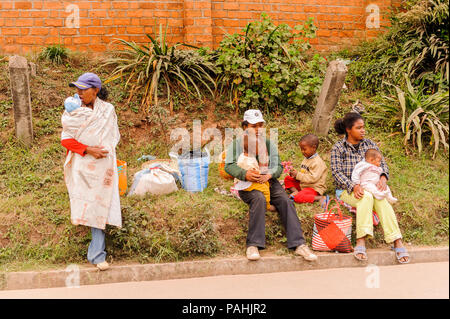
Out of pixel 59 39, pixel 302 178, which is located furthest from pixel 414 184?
pixel 59 39

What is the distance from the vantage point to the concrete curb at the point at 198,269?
444cm

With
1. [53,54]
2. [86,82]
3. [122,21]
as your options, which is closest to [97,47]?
[122,21]

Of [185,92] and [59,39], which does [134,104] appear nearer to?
[185,92]

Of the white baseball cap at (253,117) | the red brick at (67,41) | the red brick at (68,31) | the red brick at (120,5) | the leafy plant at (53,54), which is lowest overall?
the white baseball cap at (253,117)

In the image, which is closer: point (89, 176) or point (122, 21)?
point (89, 176)

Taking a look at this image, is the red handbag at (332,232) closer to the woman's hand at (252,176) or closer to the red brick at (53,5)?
the woman's hand at (252,176)

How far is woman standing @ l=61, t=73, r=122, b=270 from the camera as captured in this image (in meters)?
4.62

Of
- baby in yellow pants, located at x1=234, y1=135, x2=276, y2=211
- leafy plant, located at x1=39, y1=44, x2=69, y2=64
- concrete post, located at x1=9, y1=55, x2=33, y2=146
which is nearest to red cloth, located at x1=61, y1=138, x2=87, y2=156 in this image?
baby in yellow pants, located at x1=234, y1=135, x2=276, y2=211

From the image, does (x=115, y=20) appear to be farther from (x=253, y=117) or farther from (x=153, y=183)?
(x=253, y=117)

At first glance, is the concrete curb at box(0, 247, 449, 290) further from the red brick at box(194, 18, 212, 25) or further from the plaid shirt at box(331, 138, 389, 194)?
the red brick at box(194, 18, 212, 25)

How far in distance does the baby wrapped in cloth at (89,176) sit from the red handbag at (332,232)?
197 centimetres

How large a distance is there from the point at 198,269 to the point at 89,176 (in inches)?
53.6

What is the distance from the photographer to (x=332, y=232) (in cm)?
490

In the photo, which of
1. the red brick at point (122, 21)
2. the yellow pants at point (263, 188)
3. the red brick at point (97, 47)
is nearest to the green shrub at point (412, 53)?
the yellow pants at point (263, 188)
